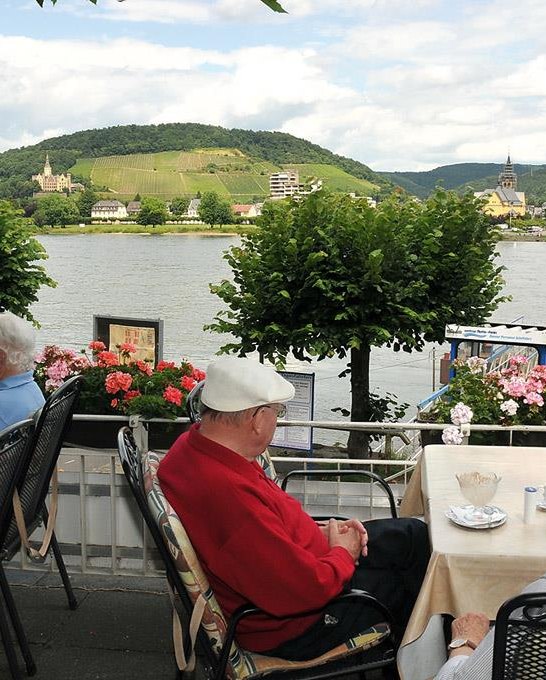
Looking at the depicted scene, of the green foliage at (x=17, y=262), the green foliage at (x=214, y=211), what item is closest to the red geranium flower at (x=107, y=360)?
the green foliage at (x=17, y=262)

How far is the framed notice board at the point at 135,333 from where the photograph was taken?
9320mm

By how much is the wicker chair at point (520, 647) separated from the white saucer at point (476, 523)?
733 mm

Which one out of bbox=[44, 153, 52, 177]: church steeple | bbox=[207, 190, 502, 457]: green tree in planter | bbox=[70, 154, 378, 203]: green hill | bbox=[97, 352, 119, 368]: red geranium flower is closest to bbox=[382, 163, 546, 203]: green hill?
bbox=[70, 154, 378, 203]: green hill

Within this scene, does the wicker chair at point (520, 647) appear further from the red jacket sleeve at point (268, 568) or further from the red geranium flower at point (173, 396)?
the red geranium flower at point (173, 396)

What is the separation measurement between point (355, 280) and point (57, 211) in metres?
21.6

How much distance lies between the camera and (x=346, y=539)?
2.41 m

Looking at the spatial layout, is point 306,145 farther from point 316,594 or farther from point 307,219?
point 316,594

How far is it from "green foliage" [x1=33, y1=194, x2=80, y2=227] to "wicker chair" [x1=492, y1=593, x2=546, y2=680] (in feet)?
87.4

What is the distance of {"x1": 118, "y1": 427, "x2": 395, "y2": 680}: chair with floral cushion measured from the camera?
2078 millimetres

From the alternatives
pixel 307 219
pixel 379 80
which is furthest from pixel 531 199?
pixel 307 219

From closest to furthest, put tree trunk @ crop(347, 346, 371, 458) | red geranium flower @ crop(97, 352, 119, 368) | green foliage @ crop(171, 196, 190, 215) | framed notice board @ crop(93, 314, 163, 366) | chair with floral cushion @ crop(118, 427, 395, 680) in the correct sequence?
chair with floral cushion @ crop(118, 427, 395, 680)
red geranium flower @ crop(97, 352, 119, 368)
framed notice board @ crop(93, 314, 163, 366)
tree trunk @ crop(347, 346, 371, 458)
green foliage @ crop(171, 196, 190, 215)

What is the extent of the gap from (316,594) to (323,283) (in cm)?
896

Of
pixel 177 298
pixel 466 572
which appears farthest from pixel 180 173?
pixel 466 572

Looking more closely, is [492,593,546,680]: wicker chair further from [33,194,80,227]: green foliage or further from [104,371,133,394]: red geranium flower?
[33,194,80,227]: green foliage
